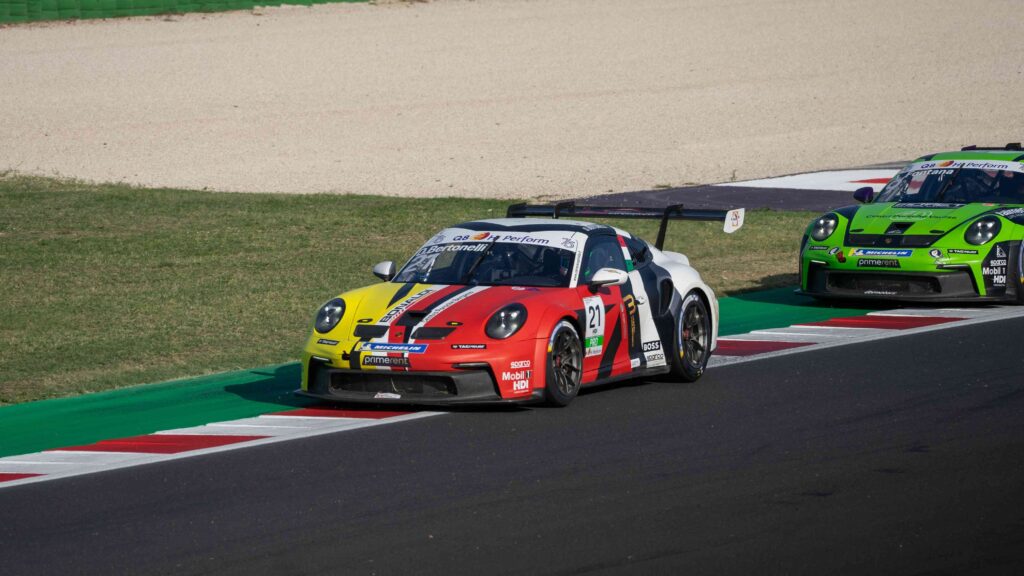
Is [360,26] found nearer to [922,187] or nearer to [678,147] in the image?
[678,147]

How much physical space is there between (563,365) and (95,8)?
33.1 meters

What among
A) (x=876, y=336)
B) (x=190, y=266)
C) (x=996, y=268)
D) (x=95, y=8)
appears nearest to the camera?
(x=876, y=336)

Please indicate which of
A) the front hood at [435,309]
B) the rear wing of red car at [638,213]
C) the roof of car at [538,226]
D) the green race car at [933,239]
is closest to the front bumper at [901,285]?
the green race car at [933,239]

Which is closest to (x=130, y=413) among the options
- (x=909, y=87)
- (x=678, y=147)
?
(x=678, y=147)

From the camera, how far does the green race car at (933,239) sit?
14.1 m

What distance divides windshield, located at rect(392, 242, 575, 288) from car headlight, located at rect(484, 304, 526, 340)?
2.07 feet

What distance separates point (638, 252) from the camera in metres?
→ 11.4

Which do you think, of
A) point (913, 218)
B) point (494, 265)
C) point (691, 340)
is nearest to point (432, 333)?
point (494, 265)

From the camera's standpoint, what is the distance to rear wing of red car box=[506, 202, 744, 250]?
456 inches

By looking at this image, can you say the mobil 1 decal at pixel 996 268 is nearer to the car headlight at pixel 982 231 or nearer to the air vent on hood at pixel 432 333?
the car headlight at pixel 982 231

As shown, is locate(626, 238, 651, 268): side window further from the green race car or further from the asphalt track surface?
the green race car

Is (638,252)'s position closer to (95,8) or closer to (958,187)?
(958,187)

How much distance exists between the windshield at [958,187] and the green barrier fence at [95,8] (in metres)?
29.1

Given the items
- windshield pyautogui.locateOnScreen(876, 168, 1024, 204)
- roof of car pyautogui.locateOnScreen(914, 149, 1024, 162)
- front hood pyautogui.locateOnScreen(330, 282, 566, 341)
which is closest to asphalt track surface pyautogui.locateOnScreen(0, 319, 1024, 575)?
front hood pyautogui.locateOnScreen(330, 282, 566, 341)
